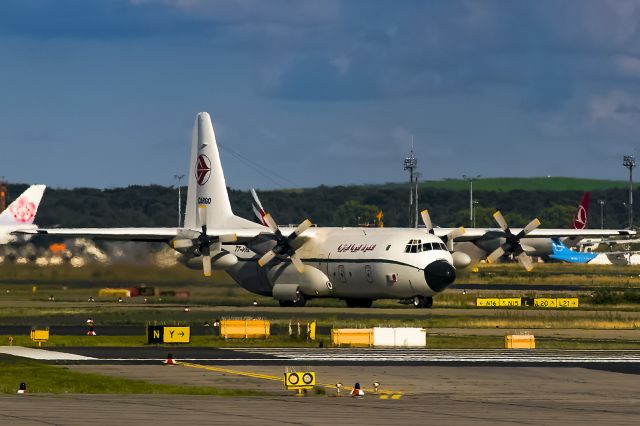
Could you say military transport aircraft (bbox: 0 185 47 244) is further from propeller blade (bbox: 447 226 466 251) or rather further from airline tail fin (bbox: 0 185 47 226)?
propeller blade (bbox: 447 226 466 251)

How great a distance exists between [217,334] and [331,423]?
28626mm

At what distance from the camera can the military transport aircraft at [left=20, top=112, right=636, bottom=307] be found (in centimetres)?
7125

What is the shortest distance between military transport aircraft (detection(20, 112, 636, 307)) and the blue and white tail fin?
1.77 metres

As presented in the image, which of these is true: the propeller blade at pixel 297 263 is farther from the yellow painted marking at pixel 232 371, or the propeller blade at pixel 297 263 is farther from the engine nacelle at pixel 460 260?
the yellow painted marking at pixel 232 371

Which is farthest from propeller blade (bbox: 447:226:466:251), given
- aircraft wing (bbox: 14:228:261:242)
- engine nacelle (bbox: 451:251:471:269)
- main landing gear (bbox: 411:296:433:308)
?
aircraft wing (bbox: 14:228:261:242)

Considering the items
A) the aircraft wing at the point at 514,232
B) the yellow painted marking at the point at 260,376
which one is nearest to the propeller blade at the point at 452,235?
the aircraft wing at the point at 514,232

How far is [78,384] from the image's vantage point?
35375 mm

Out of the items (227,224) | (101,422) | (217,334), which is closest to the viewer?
(101,422)

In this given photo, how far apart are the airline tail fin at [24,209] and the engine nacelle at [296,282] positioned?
33.7m

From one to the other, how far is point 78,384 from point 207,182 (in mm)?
47376

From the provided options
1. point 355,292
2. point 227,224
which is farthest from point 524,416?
point 227,224

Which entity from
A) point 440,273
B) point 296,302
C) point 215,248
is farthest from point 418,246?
point 215,248

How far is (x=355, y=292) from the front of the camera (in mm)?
74062

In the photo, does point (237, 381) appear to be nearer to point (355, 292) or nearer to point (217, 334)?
point (217, 334)
